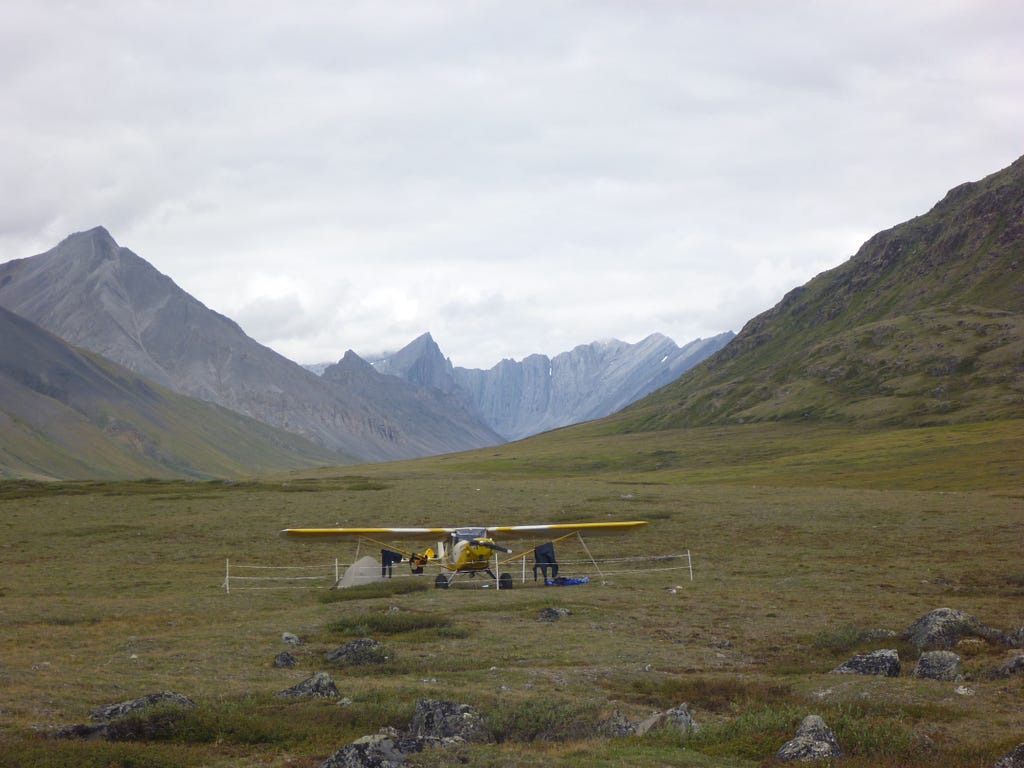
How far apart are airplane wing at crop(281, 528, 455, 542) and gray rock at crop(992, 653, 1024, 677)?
84.5 feet

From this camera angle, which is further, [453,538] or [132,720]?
[453,538]

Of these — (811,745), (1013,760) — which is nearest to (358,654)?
(811,745)

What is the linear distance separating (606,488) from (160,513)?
44950mm

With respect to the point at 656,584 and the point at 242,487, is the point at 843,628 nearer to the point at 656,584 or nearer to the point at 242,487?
the point at 656,584

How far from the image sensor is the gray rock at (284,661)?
2158 centimetres

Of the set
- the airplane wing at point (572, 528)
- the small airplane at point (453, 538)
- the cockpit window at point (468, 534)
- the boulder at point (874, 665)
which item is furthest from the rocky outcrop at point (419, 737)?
the airplane wing at point (572, 528)

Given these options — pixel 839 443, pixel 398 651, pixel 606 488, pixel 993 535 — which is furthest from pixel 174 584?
pixel 839 443

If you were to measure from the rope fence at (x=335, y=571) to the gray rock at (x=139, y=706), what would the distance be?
21.2m

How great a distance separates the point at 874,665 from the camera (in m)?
19.7

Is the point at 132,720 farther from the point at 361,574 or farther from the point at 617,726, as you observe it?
the point at 361,574

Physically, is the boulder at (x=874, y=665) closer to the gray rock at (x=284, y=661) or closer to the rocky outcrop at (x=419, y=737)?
the rocky outcrop at (x=419, y=737)

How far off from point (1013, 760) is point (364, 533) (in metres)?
31.8

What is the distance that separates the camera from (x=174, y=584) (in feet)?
126

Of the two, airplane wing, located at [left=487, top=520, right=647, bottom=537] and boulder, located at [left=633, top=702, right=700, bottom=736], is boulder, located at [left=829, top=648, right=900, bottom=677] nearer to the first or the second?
boulder, located at [left=633, top=702, right=700, bottom=736]
